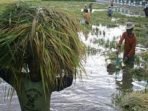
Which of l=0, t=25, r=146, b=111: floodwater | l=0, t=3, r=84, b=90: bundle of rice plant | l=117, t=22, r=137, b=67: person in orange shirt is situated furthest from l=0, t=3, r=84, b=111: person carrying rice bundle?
l=117, t=22, r=137, b=67: person in orange shirt

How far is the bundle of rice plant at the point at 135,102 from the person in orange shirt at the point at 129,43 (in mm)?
3337

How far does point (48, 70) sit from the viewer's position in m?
4.41

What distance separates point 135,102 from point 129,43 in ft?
12.7

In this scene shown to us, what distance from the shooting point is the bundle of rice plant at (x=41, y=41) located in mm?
4387

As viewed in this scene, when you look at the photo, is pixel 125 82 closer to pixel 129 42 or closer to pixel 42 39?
pixel 129 42

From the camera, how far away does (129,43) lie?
37.6ft

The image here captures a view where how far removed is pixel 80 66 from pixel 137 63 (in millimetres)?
8321

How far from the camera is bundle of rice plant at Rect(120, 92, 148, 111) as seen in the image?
7.59 meters

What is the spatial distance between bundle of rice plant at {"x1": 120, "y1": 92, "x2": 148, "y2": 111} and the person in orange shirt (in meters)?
3.34

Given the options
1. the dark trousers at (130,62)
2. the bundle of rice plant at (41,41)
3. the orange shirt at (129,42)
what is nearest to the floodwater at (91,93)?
the dark trousers at (130,62)

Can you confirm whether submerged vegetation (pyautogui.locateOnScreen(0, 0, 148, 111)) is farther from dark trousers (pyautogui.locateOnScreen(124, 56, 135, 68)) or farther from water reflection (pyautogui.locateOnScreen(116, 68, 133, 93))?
dark trousers (pyautogui.locateOnScreen(124, 56, 135, 68))

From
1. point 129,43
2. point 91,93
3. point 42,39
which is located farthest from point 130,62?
point 42,39

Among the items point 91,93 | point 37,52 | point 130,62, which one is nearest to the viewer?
point 37,52

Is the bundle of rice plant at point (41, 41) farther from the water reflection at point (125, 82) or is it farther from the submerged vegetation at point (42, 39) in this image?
the water reflection at point (125, 82)
